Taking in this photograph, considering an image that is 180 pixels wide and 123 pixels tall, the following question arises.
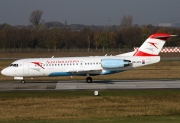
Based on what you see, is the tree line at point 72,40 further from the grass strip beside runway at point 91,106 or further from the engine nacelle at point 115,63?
the grass strip beside runway at point 91,106

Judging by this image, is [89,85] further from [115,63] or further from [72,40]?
[72,40]

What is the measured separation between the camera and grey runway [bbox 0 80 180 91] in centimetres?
3984

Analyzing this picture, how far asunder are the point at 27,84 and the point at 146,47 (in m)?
11.9

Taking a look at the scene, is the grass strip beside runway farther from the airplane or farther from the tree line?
the tree line

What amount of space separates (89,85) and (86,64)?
288 cm

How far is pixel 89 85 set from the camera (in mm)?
42031

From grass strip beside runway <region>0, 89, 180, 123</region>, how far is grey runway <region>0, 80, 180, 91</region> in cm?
294

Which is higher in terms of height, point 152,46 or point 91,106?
point 152,46

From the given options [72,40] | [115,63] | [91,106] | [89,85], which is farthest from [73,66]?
[72,40]

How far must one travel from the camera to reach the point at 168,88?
127 ft

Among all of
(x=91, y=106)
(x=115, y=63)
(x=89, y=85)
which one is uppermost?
(x=115, y=63)

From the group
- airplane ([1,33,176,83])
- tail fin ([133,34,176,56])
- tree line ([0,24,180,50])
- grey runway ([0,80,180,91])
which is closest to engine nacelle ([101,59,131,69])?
airplane ([1,33,176,83])

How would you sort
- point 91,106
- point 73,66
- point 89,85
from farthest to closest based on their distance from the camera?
point 73,66 → point 89,85 → point 91,106

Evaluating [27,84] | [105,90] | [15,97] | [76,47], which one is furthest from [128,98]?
[76,47]
